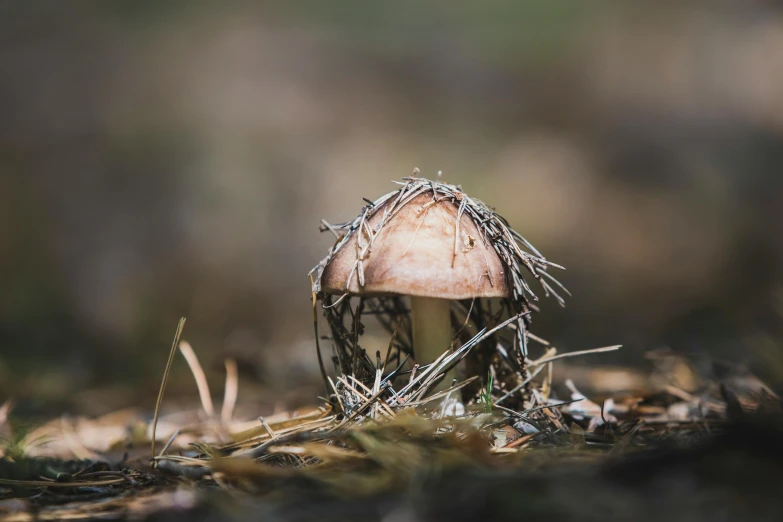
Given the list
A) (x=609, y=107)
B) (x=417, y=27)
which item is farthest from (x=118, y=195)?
(x=609, y=107)

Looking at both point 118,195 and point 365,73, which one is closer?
point 118,195

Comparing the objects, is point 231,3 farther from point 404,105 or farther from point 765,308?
point 765,308

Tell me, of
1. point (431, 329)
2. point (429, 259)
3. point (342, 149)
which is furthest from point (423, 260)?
point (342, 149)

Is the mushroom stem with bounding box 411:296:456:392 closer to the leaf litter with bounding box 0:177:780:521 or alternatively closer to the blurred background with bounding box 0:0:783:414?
the leaf litter with bounding box 0:177:780:521

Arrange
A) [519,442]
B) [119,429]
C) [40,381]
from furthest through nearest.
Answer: [40,381], [119,429], [519,442]

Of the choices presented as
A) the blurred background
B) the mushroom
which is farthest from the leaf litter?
the blurred background

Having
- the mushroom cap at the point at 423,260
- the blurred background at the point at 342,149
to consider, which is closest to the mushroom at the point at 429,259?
the mushroom cap at the point at 423,260

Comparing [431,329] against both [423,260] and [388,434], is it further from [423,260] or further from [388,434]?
[388,434]
